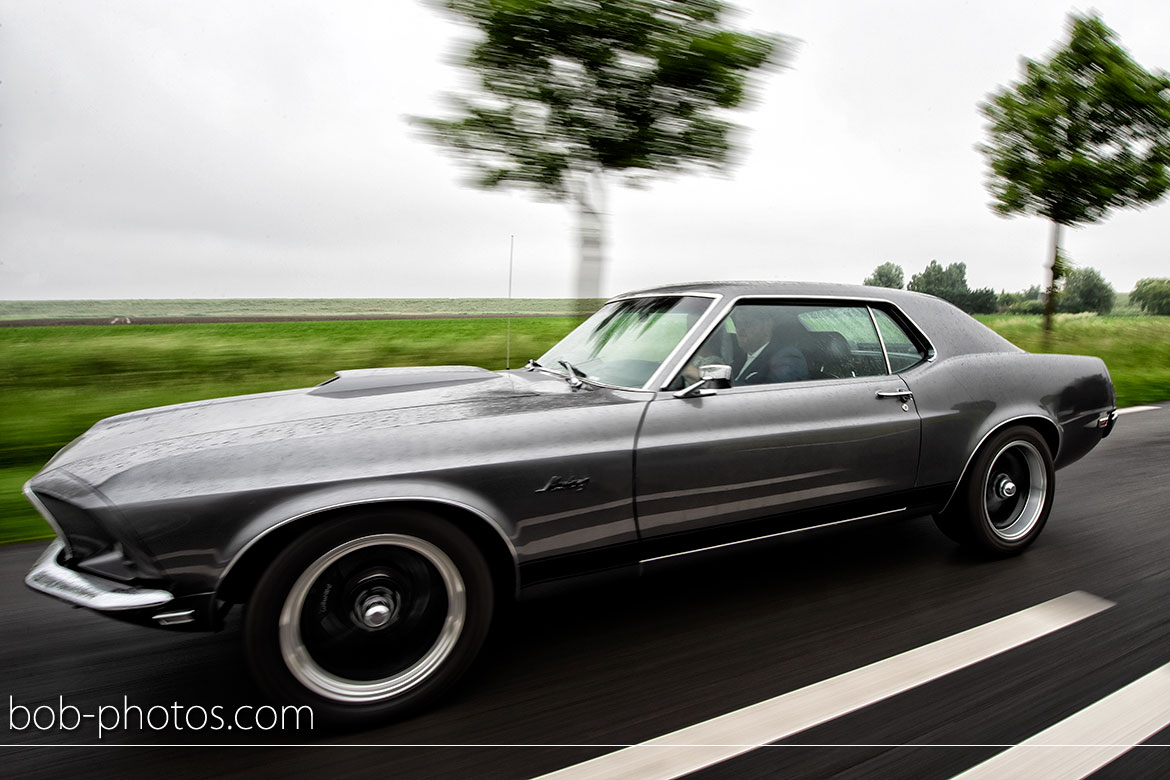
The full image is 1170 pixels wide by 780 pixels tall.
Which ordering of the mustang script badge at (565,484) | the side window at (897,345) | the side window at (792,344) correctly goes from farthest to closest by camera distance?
the side window at (897,345), the side window at (792,344), the mustang script badge at (565,484)

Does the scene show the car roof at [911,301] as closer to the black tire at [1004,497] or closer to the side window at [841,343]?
the side window at [841,343]

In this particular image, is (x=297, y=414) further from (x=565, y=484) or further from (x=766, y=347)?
(x=766, y=347)

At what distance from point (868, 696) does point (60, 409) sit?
319 inches

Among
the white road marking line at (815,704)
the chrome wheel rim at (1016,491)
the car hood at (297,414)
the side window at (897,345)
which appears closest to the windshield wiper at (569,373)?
the car hood at (297,414)

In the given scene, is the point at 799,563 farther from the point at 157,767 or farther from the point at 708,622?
the point at 157,767

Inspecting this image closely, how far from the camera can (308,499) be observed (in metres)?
2.02

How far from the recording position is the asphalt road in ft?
6.43

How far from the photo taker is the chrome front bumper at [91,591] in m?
1.92

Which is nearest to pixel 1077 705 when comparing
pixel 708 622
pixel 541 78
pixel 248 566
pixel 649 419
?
pixel 708 622

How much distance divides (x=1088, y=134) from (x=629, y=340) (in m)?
14.3

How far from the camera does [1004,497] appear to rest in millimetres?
3541

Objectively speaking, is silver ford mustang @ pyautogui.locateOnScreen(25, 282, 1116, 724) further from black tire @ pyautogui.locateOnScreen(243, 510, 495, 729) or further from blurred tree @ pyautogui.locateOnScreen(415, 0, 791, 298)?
blurred tree @ pyautogui.locateOnScreen(415, 0, 791, 298)

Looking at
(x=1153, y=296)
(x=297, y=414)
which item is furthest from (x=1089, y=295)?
(x=297, y=414)

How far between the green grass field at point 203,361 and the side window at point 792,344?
386cm
